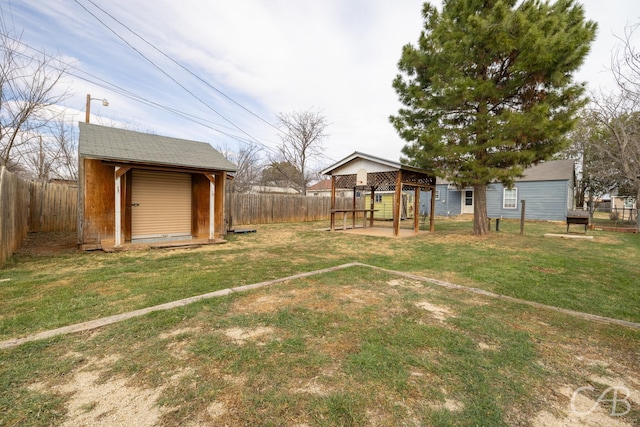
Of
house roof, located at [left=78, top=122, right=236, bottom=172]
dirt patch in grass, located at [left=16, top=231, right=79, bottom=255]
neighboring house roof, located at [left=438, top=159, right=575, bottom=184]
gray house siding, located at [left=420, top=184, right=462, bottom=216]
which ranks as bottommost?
dirt patch in grass, located at [left=16, top=231, right=79, bottom=255]

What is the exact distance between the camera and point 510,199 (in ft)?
60.8

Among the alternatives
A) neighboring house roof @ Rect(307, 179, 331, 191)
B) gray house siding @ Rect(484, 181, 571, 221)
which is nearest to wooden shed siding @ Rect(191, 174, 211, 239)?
gray house siding @ Rect(484, 181, 571, 221)

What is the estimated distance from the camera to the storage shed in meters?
6.94

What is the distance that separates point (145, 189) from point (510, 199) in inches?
810

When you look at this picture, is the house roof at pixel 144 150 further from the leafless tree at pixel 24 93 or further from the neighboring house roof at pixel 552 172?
the neighboring house roof at pixel 552 172

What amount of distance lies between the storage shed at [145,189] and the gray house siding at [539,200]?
16.1m

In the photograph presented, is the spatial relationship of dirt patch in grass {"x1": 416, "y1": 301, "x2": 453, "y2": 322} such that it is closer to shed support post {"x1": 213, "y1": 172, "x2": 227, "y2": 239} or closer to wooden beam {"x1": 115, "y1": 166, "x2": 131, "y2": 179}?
shed support post {"x1": 213, "y1": 172, "x2": 227, "y2": 239}

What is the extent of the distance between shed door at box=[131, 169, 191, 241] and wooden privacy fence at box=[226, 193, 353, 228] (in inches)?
136

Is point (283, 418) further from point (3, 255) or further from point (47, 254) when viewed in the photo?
point (47, 254)

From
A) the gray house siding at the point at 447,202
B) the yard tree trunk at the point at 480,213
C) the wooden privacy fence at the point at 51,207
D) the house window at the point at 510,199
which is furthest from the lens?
the gray house siding at the point at 447,202

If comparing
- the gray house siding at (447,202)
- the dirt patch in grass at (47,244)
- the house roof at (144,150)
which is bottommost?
the dirt patch in grass at (47,244)

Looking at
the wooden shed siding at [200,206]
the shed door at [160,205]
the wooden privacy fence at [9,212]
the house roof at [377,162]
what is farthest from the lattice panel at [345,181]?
the wooden privacy fence at [9,212]

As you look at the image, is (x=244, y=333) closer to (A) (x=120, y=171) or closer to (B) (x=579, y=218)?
(A) (x=120, y=171)

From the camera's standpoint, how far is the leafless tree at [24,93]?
7934mm
